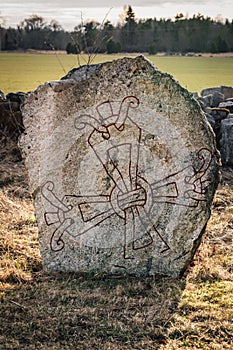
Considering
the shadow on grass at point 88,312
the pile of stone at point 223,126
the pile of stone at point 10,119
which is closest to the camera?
the shadow on grass at point 88,312

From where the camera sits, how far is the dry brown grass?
11.0ft

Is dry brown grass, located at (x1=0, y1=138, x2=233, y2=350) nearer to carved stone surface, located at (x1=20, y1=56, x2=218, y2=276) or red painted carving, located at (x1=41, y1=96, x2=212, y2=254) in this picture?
carved stone surface, located at (x1=20, y1=56, x2=218, y2=276)

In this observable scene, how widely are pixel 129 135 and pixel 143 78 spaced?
0.40 metres

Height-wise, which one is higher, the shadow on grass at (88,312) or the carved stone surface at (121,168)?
the carved stone surface at (121,168)

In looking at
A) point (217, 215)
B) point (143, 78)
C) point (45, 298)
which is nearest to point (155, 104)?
point (143, 78)

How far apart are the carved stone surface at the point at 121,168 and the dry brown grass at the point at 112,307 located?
21 cm

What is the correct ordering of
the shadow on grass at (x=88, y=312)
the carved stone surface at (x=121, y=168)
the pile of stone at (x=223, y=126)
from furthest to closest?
the pile of stone at (x=223, y=126), the carved stone surface at (x=121, y=168), the shadow on grass at (x=88, y=312)

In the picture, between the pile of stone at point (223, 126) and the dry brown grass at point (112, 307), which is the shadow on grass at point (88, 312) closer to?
the dry brown grass at point (112, 307)

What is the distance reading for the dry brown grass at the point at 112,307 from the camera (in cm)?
336

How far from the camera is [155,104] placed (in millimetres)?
3934

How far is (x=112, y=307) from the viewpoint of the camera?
12.1 ft

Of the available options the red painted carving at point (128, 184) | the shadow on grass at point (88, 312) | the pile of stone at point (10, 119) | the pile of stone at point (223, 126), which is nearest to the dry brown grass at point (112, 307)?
the shadow on grass at point (88, 312)

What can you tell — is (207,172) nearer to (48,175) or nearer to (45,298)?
(48,175)

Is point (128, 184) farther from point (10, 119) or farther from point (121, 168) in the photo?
point (10, 119)
